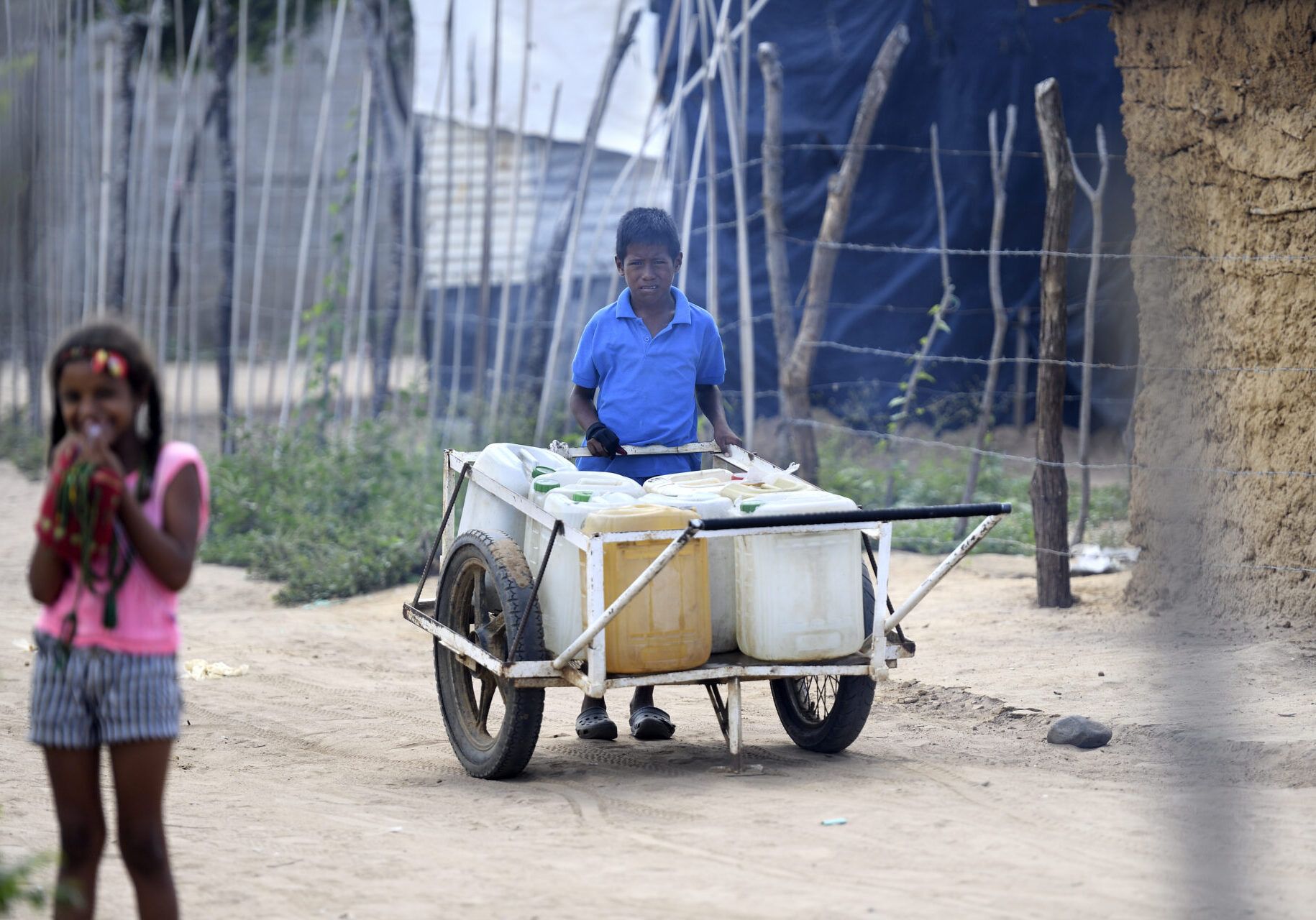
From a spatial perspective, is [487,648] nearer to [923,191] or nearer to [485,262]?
[485,262]

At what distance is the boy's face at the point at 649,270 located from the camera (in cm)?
479

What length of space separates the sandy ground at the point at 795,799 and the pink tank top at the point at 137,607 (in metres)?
0.84

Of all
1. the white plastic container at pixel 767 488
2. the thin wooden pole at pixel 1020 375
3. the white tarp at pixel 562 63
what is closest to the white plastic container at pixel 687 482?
the white plastic container at pixel 767 488

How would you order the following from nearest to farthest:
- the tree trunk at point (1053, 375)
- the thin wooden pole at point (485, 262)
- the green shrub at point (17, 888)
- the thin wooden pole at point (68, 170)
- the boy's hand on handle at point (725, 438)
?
the green shrub at point (17, 888), the boy's hand on handle at point (725, 438), the tree trunk at point (1053, 375), the thin wooden pole at point (485, 262), the thin wooden pole at point (68, 170)

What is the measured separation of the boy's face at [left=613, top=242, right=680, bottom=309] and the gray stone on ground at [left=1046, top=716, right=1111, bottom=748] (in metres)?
2.05

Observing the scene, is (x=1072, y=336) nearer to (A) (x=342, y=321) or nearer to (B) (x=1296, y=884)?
(A) (x=342, y=321)

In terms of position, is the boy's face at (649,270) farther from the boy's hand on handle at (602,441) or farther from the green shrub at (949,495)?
the green shrub at (949,495)

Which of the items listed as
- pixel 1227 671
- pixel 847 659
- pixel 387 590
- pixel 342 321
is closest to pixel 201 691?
A: pixel 387 590

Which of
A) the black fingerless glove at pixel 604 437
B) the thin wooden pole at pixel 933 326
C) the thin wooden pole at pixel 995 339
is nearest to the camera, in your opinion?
the black fingerless glove at pixel 604 437

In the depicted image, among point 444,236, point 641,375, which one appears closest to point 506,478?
point 641,375

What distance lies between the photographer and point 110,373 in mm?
2580

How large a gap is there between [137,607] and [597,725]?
2394 mm

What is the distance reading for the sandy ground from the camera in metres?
3.13

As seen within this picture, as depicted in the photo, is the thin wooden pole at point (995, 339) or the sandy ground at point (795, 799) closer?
the sandy ground at point (795, 799)
